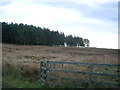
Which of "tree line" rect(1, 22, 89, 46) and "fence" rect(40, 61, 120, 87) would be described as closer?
"fence" rect(40, 61, 120, 87)

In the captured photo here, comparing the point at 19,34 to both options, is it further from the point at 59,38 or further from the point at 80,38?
the point at 80,38

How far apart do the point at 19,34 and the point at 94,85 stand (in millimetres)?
90787

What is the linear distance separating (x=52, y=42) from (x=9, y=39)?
33.2 m

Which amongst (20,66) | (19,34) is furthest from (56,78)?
(19,34)

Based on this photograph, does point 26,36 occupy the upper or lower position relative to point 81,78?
upper

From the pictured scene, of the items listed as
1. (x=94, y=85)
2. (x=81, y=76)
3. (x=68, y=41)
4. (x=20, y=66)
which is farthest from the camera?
(x=68, y=41)

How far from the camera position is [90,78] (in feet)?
39.0

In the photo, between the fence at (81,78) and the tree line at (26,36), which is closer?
the fence at (81,78)

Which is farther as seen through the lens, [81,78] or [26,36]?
[26,36]

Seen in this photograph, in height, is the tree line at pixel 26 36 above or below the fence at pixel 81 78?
above

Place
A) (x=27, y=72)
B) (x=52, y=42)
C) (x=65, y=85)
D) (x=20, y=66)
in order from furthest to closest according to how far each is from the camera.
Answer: (x=52, y=42)
(x=20, y=66)
(x=27, y=72)
(x=65, y=85)

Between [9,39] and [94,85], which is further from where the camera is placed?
[9,39]

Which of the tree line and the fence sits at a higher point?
the tree line

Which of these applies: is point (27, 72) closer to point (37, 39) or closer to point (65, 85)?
point (65, 85)
